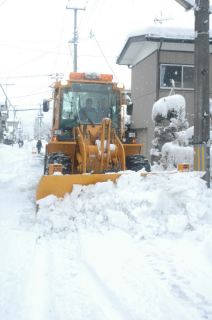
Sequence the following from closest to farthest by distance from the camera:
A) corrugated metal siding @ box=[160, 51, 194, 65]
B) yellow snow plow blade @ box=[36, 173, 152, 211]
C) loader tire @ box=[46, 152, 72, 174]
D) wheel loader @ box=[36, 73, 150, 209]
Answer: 1. yellow snow plow blade @ box=[36, 173, 152, 211]
2. wheel loader @ box=[36, 73, 150, 209]
3. loader tire @ box=[46, 152, 72, 174]
4. corrugated metal siding @ box=[160, 51, 194, 65]

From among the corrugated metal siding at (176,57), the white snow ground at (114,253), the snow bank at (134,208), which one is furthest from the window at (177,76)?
the snow bank at (134,208)

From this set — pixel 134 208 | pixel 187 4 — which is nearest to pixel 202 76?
pixel 187 4

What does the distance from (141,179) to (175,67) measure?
1137cm

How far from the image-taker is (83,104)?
258 inches

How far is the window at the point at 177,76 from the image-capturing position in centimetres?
1427

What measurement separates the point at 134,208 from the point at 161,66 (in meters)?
11.7

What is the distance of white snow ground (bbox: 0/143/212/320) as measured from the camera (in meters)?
2.34

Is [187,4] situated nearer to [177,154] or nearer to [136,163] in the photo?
[136,163]

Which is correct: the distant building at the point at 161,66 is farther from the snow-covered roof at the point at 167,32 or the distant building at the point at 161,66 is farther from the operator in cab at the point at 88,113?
the operator in cab at the point at 88,113

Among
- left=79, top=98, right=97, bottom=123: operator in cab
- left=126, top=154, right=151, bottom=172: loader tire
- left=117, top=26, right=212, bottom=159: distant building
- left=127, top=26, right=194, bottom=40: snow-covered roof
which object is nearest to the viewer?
left=126, top=154, right=151, bottom=172: loader tire

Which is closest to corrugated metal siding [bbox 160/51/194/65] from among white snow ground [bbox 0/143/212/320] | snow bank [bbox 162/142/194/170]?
snow bank [bbox 162/142/194/170]

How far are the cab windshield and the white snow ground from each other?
2371mm

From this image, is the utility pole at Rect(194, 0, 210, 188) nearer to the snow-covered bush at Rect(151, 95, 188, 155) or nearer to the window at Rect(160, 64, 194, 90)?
the snow-covered bush at Rect(151, 95, 188, 155)

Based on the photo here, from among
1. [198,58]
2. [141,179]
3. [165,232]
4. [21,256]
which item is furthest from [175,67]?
[21,256]
